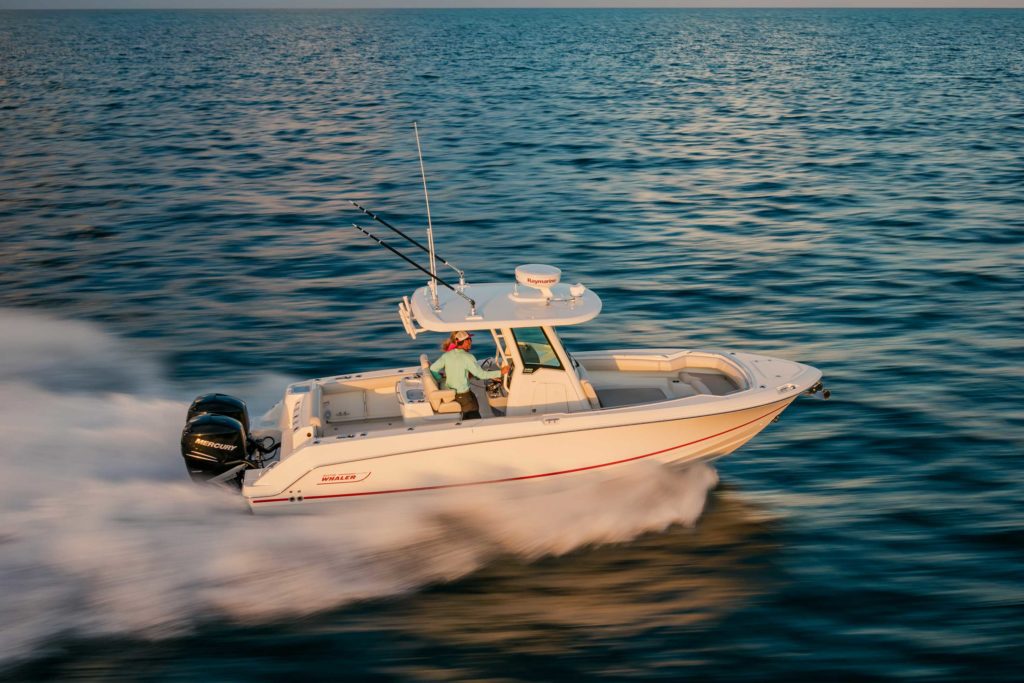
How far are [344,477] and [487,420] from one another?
1.48 m

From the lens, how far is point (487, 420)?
9719mm

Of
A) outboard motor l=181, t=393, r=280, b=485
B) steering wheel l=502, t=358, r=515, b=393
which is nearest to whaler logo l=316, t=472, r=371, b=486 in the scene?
outboard motor l=181, t=393, r=280, b=485

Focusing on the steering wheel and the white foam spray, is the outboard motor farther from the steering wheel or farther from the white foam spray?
the steering wheel

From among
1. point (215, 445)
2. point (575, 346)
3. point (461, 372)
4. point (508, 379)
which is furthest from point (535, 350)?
point (575, 346)

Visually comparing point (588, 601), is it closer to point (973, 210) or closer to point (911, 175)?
point (973, 210)

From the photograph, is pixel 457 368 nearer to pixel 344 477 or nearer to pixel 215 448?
pixel 344 477

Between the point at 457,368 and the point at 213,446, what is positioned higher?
the point at 457,368

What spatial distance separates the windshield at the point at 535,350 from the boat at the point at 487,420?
1cm

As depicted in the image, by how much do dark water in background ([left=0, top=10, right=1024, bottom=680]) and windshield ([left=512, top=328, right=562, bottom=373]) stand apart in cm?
134

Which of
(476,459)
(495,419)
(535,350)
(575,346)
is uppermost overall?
(535,350)

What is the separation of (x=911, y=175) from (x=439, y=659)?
24.2 meters

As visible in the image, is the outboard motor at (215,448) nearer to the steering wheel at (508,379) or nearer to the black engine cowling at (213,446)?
the black engine cowling at (213,446)

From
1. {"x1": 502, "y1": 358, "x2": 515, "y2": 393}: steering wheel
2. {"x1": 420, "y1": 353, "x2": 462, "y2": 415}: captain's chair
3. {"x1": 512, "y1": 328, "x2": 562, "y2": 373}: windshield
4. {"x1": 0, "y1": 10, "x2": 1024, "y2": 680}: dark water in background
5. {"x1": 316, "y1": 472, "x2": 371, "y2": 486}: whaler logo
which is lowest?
{"x1": 0, "y1": 10, "x2": 1024, "y2": 680}: dark water in background

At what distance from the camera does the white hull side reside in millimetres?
9523
